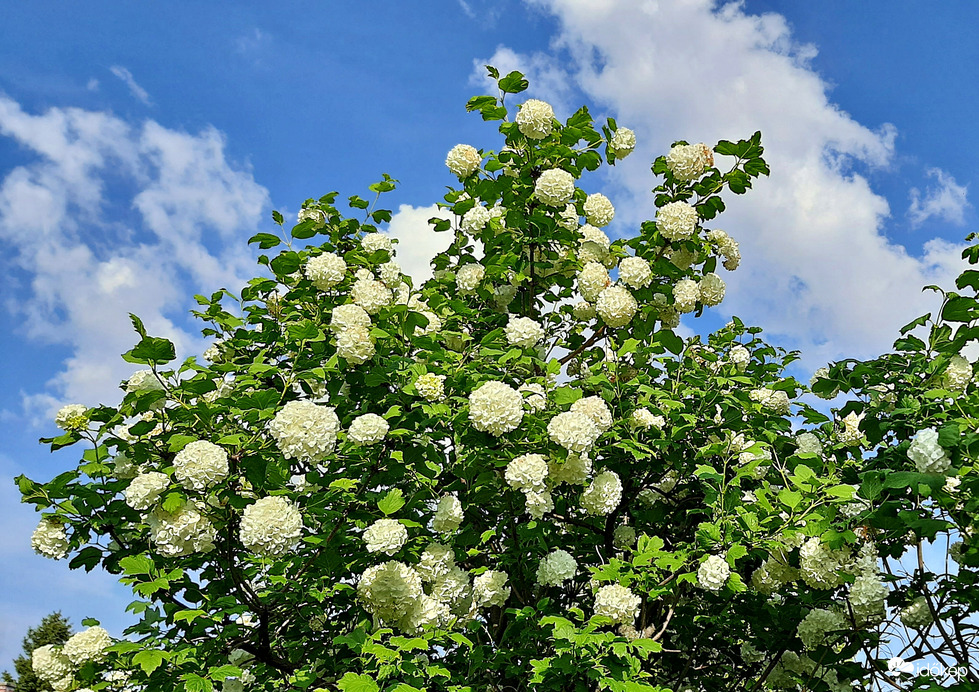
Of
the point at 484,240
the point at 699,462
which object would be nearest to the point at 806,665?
the point at 699,462

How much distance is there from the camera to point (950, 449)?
11.0ft

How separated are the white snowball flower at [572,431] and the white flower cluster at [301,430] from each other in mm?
1130

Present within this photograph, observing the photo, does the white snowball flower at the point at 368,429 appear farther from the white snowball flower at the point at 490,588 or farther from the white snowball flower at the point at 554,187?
the white snowball flower at the point at 554,187

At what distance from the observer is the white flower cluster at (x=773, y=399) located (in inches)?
206

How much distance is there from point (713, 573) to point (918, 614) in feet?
5.38

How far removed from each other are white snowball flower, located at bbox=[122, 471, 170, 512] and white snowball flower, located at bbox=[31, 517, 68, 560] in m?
0.71

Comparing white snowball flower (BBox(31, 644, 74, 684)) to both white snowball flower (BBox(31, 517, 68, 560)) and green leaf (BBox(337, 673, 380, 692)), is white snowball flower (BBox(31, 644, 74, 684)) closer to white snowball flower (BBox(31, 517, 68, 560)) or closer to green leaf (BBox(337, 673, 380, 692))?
white snowball flower (BBox(31, 517, 68, 560))

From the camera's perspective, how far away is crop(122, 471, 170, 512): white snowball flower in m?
3.49

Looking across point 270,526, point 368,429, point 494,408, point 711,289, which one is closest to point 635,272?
point 711,289

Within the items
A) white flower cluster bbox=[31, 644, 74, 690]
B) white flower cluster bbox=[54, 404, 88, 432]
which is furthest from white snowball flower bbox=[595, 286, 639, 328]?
white flower cluster bbox=[31, 644, 74, 690]

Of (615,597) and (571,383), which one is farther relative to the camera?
(571,383)

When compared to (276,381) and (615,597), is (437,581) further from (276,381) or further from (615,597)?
(276,381)

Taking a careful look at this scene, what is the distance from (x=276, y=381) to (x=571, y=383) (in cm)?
193

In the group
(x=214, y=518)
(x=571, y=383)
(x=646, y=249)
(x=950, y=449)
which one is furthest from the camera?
(x=646, y=249)
